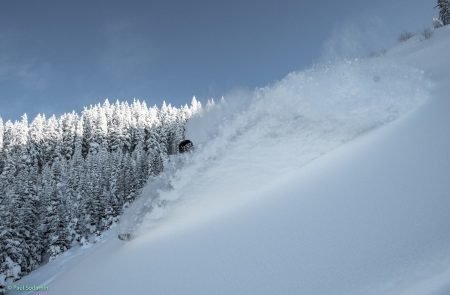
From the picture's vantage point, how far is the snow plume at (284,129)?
832cm

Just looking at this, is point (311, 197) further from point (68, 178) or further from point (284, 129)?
point (68, 178)

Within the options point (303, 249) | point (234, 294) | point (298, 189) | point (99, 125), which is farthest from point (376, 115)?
point (99, 125)

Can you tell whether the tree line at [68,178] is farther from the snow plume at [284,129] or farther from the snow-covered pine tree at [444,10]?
the snow-covered pine tree at [444,10]

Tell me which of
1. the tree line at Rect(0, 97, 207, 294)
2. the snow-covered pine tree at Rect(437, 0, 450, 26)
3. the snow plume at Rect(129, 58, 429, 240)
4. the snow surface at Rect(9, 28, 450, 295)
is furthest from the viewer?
the snow-covered pine tree at Rect(437, 0, 450, 26)

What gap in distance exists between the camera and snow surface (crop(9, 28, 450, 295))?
161 inches

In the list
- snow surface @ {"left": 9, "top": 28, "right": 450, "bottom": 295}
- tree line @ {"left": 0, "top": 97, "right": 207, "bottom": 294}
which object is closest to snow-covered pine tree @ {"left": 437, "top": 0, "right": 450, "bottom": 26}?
tree line @ {"left": 0, "top": 97, "right": 207, "bottom": 294}

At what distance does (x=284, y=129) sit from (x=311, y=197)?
3.13 metres

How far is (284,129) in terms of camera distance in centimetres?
909

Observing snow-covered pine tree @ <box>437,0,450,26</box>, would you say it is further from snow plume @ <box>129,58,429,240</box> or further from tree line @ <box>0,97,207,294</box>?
snow plume @ <box>129,58,429,240</box>

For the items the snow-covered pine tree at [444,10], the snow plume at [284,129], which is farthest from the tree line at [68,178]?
the snow-covered pine tree at [444,10]

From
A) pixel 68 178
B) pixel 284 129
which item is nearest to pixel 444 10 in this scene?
pixel 284 129

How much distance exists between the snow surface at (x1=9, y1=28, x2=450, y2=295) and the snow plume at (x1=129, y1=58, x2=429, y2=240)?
1.1 inches

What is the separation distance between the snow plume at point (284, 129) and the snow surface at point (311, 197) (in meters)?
0.03

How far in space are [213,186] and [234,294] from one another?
4.11 meters
